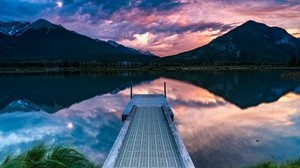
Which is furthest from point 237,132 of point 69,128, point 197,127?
point 69,128

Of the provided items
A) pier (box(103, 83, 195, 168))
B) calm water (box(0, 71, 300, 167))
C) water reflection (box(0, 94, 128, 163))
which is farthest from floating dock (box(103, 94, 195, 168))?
water reflection (box(0, 94, 128, 163))

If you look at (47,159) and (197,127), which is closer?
(47,159)

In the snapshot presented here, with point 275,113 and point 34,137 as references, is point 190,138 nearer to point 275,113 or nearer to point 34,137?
point 34,137

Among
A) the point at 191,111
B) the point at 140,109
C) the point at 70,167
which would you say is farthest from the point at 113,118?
the point at 70,167

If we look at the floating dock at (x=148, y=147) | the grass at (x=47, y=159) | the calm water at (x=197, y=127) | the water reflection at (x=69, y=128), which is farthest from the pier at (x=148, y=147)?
the water reflection at (x=69, y=128)

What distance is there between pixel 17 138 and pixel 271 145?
458 inches

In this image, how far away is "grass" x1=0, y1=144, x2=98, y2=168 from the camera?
281 inches

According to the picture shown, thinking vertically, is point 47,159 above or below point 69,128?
above

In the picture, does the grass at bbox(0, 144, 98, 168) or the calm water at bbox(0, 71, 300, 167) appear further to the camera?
the calm water at bbox(0, 71, 300, 167)

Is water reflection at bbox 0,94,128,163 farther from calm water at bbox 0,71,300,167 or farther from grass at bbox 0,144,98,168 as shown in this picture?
grass at bbox 0,144,98,168

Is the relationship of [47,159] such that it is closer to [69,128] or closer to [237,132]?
[237,132]

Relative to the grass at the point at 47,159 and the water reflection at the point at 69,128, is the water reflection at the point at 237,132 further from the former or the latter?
the grass at the point at 47,159

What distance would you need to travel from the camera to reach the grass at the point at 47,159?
7150 mm

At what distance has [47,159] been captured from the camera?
7703 millimetres
